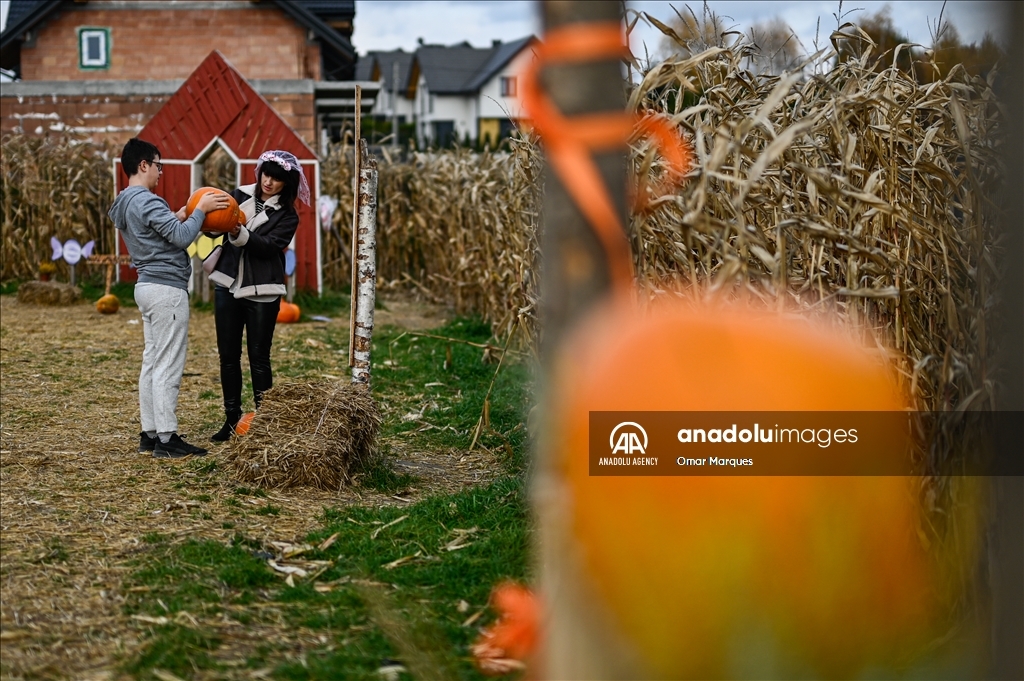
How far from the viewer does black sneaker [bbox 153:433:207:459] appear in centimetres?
574

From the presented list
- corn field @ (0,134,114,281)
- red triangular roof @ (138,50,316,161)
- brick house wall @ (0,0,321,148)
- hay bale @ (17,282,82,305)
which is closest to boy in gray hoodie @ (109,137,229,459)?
red triangular roof @ (138,50,316,161)

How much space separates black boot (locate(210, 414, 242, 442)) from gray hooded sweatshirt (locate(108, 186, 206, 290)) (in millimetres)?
906

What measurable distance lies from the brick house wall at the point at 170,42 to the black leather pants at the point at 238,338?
14497 mm

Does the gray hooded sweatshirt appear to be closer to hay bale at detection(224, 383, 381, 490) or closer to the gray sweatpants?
the gray sweatpants

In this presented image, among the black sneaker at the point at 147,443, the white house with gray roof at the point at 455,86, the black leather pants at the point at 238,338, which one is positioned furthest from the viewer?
the white house with gray roof at the point at 455,86

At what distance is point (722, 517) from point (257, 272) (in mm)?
3948

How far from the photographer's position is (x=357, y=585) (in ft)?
12.9

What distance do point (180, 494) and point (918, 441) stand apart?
10.9 feet

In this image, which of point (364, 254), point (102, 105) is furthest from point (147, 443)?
point (102, 105)

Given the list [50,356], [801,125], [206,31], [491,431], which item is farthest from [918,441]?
[206,31]

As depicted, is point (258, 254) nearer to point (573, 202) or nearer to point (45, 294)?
point (573, 202)

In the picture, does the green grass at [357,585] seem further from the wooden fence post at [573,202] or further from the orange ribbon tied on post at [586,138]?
the orange ribbon tied on post at [586,138]

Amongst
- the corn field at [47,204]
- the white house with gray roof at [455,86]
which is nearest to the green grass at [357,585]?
the corn field at [47,204]

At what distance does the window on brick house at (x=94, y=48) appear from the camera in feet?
62.7
